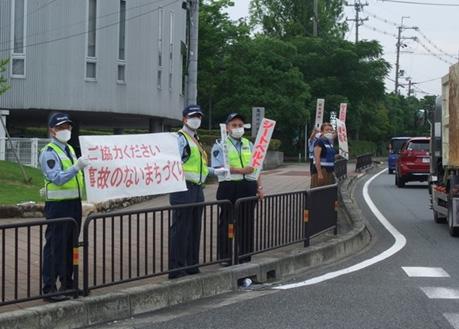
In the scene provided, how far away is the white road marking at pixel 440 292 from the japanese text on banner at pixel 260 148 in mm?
2462

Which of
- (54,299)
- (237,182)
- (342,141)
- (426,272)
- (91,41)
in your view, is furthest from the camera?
(91,41)

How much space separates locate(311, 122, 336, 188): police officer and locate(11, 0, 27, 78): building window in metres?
15.3

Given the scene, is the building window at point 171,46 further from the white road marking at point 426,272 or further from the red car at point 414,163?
the white road marking at point 426,272

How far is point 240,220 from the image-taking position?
9.70 meters

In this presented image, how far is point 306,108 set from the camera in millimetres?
57125

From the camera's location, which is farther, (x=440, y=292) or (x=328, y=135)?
(x=328, y=135)

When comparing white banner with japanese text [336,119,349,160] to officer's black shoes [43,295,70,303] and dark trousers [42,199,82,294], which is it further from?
officer's black shoes [43,295,70,303]

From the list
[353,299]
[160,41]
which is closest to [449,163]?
[353,299]

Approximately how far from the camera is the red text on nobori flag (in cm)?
761

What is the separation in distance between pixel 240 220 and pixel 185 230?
110cm

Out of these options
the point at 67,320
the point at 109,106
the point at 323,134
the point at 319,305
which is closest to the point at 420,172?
the point at 109,106

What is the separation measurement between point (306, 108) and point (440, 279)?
4769cm

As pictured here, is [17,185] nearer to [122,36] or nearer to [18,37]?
[18,37]

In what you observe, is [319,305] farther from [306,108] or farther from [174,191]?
[306,108]
